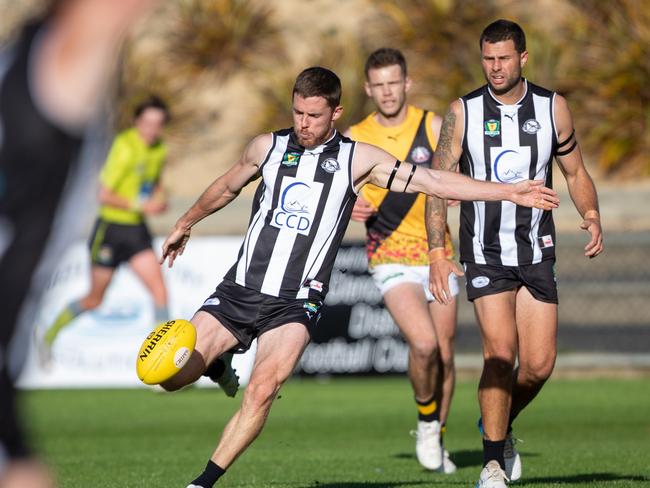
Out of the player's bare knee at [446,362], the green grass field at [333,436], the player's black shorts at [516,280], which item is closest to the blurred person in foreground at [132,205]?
the green grass field at [333,436]

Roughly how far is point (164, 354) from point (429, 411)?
2.89 meters

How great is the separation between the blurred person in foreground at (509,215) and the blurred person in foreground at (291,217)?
22.0 inches

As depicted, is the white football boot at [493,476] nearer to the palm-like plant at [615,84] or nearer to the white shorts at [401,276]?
the white shorts at [401,276]

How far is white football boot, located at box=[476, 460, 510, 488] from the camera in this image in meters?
6.69

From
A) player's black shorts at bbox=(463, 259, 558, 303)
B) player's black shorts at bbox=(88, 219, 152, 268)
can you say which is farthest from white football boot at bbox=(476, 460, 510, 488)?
player's black shorts at bbox=(88, 219, 152, 268)

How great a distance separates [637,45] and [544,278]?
15409 mm

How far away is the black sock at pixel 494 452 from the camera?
6.84 meters

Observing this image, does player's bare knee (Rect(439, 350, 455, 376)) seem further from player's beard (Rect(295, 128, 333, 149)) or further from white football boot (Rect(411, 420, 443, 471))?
player's beard (Rect(295, 128, 333, 149))

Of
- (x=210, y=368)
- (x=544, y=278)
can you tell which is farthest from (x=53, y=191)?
(x=544, y=278)

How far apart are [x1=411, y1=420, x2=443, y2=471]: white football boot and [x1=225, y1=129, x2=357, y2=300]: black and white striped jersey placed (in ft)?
6.67

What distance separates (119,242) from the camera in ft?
43.9

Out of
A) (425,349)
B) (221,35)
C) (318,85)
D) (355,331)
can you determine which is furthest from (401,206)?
(221,35)

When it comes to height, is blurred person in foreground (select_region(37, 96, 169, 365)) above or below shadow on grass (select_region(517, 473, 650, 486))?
above

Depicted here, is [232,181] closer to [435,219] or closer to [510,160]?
[435,219]
